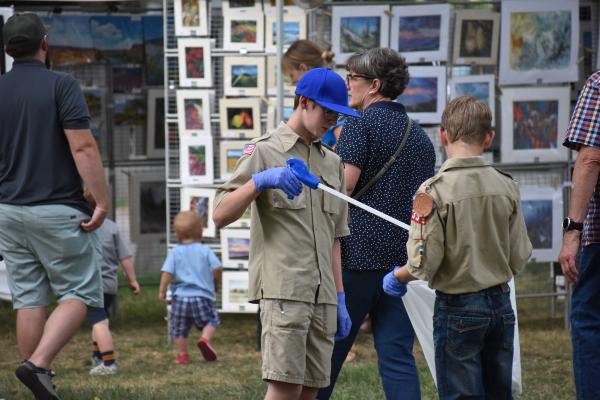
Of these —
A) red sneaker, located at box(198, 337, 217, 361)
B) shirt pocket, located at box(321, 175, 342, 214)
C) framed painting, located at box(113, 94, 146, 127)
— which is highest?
framed painting, located at box(113, 94, 146, 127)

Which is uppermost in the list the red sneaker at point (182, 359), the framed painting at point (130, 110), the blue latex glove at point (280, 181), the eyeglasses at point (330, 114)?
the eyeglasses at point (330, 114)

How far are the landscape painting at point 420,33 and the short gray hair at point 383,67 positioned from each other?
3.99 meters

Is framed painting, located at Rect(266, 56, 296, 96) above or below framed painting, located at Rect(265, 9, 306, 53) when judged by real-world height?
below

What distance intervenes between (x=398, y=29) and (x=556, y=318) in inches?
115

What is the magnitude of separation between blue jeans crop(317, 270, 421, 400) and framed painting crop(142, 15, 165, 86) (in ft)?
19.8

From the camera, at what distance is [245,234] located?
28.8 feet

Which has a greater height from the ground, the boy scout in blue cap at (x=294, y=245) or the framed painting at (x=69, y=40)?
the framed painting at (x=69, y=40)

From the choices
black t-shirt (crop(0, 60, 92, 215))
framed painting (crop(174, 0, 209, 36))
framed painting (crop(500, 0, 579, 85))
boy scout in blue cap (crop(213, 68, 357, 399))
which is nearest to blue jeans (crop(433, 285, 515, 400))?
boy scout in blue cap (crop(213, 68, 357, 399))

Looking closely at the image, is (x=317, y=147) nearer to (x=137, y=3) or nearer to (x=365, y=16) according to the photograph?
(x=365, y=16)

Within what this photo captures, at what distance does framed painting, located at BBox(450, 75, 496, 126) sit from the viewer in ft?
28.8

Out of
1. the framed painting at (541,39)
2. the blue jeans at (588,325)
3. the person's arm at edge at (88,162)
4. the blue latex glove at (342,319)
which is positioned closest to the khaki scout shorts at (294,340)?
the blue latex glove at (342,319)

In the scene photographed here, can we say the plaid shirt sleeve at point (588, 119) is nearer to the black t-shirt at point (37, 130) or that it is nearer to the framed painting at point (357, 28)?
the black t-shirt at point (37, 130)

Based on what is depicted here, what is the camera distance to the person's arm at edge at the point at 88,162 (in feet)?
17.5

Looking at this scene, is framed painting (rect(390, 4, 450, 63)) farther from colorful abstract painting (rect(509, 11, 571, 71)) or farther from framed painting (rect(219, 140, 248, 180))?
framed painting (rect(219, 140, 248, 180))
